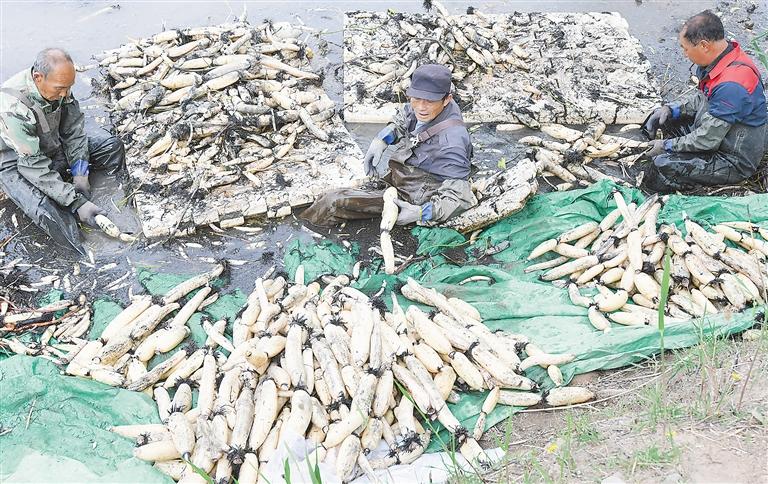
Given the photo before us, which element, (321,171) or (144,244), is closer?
(144,244)

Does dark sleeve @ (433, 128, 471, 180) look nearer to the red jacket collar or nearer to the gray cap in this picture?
the gray cap

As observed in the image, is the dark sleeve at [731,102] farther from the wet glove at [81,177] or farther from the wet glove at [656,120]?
the wet glove at [81,177]

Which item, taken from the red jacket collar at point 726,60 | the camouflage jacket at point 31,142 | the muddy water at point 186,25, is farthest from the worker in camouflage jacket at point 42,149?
the red jacket collar at point 726,60

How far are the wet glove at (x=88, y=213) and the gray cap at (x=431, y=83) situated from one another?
306 cm

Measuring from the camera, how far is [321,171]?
6660mm

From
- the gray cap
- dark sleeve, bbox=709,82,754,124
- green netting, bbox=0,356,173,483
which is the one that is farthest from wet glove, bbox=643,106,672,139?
green netting, bbox=0,356,173,483

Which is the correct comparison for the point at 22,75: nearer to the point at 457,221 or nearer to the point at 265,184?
the point at 265,184

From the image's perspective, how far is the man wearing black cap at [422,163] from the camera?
→ 555 cm

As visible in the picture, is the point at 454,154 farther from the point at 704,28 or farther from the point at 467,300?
the point at 704,28

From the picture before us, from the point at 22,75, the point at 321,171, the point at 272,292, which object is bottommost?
the point at 272,292

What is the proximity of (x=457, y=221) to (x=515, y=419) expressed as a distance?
85.0 inches

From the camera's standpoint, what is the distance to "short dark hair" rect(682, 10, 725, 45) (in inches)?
226

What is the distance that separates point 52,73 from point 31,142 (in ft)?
2.20

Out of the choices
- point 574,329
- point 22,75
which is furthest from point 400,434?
point 22,75
